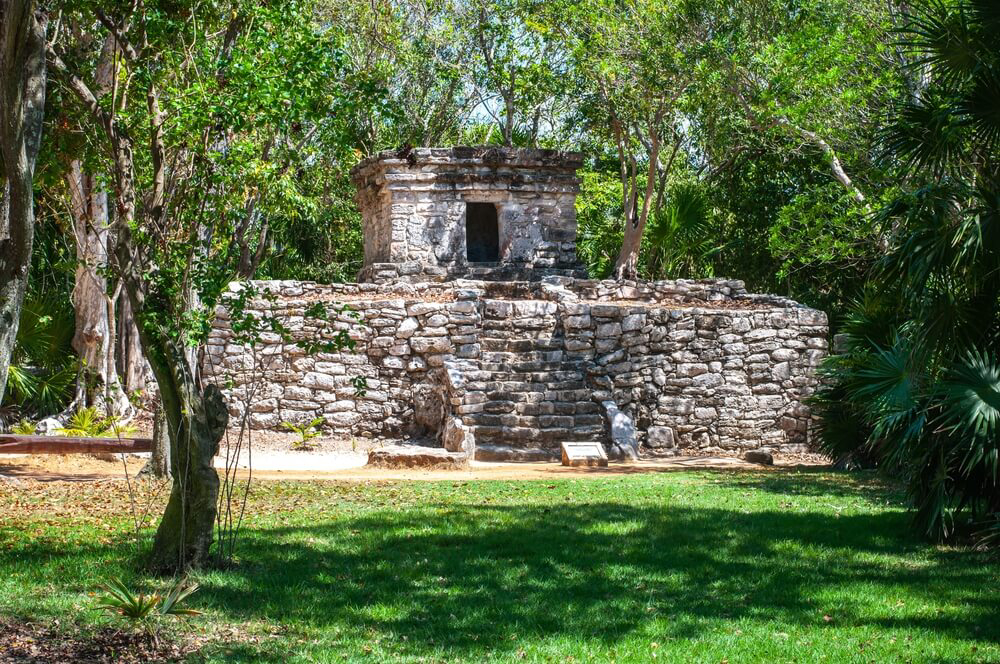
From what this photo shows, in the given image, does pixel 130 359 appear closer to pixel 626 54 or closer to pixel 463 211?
pixel 463 211

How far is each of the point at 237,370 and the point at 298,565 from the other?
810 cm

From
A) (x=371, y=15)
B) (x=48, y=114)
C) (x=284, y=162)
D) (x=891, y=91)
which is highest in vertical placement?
(x=371, y=15)

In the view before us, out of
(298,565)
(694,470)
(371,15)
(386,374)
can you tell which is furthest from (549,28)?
(298,565)

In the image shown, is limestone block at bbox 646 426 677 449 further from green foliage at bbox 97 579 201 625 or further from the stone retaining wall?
green foliage at bbox 97 579 201 625

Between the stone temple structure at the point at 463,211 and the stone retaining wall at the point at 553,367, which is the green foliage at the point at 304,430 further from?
the stone temple structure at the point at 463,211

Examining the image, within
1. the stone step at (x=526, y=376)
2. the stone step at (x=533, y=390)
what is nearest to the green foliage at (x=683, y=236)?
the stone step at (x=526, y=376)

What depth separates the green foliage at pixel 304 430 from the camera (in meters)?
13.6

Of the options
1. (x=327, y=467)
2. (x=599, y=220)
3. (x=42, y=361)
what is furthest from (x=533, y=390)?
(x=599, y=220)

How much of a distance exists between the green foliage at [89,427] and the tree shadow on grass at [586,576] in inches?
237

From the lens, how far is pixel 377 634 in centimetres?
507

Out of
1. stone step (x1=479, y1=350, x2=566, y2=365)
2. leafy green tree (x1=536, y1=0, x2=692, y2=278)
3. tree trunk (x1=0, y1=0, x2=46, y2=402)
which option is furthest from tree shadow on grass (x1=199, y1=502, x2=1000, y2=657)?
leafy green tree (x1=536, y1=0, x2=692, y2=278)

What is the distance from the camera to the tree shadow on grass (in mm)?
5328

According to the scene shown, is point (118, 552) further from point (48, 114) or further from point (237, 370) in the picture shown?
point (237, 370)

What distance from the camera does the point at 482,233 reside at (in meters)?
19.7
